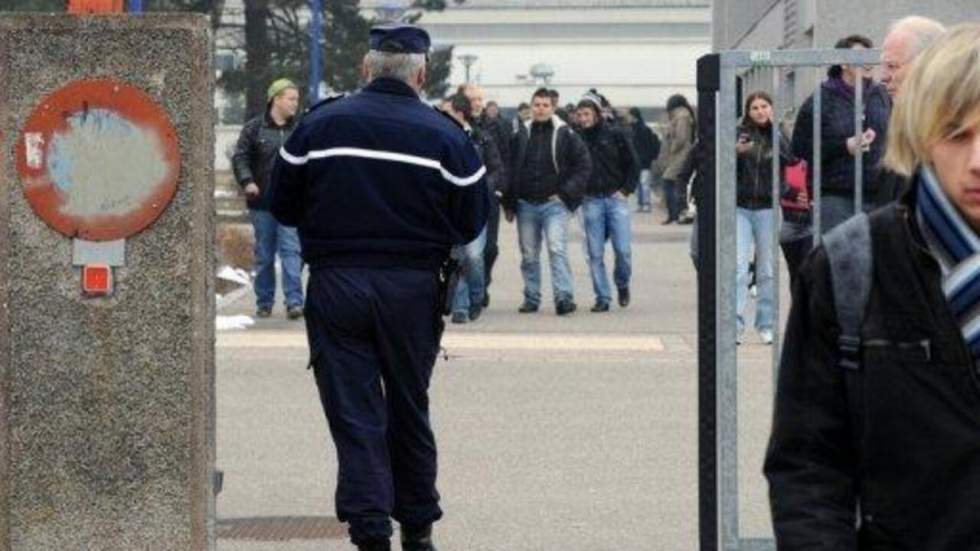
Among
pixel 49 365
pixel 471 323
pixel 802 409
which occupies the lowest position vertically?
pixel 471 323

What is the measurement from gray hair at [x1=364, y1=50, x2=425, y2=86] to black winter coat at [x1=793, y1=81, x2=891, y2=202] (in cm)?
150

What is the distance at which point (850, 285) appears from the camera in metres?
3.88

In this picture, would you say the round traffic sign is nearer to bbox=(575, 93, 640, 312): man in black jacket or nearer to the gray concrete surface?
the gray concrete surface

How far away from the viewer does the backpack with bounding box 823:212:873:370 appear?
3.87 meters

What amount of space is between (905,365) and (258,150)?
587 inches

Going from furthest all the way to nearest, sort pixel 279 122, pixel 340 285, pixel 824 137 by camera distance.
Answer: pixel 279 122 < pixel 340 285 < pixel 824 137

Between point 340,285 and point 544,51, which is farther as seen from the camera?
point 544,51

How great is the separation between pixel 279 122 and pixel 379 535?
10395 millimetres

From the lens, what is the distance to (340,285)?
834 cm

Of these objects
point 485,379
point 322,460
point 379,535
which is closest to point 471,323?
point 485,379

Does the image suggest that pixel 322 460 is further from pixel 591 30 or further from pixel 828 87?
pixel 591 30

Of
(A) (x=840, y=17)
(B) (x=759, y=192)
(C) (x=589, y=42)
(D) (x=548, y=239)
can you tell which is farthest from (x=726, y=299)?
(C) (x=589, y=42)

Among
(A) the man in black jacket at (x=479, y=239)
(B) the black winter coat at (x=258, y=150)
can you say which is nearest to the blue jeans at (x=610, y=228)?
(A) the man in black jacket at (x=479, y=239)

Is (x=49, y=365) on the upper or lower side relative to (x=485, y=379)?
upper
